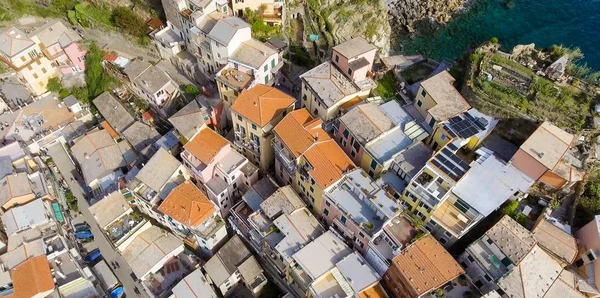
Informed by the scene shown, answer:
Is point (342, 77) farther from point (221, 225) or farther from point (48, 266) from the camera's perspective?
point (48, 266)

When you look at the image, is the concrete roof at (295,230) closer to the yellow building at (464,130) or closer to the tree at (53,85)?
the yellow building at (464,130)

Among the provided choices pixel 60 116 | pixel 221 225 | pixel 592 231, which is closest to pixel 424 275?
pixel 592 231

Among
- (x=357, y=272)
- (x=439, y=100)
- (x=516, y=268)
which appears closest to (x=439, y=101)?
(x=439, y=100)

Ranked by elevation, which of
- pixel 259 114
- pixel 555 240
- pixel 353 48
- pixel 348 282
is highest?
pixel 353 48

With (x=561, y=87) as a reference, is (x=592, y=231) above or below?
below

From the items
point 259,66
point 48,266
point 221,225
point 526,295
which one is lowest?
point 526,295

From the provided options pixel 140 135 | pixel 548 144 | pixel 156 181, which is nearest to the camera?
pixel 548 144

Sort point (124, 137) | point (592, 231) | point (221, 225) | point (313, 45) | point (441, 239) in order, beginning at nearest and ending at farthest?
1. point (592, 231)
2. point (441, 239)
3. point (221, 225)
4. point (124, 137)
5. point (313, 45)

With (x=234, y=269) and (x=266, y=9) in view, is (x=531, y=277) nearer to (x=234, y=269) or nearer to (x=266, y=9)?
(x=234, y=269)
